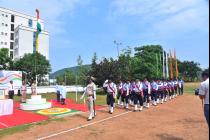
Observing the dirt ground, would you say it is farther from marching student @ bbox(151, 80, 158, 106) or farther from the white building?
the white building

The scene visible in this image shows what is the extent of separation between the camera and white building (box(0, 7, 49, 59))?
74.6 m

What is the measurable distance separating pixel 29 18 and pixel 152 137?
77990mm

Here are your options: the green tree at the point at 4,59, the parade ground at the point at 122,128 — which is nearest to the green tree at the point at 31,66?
the green tree at the point at 4,59

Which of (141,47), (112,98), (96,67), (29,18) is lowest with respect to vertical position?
(112,98)

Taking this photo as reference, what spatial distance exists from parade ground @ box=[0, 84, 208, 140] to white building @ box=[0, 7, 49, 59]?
6449 centimetres

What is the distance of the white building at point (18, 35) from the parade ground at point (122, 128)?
6449cm

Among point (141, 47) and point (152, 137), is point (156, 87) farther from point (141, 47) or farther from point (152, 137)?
point (141, 47)

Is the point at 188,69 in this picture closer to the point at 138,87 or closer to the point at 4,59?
the point at 4,59

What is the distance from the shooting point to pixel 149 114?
46.7 feet

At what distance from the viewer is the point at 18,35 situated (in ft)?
243

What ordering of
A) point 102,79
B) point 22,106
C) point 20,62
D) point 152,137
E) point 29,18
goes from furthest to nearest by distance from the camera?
point 29,18
point 20,62
point 102,79
point 22,106
point 152,137

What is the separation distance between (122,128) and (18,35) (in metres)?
A: 68.9

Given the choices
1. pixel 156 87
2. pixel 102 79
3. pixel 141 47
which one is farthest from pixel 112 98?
pixel 141 47

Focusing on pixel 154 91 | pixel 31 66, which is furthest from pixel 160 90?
pixel 31 66
